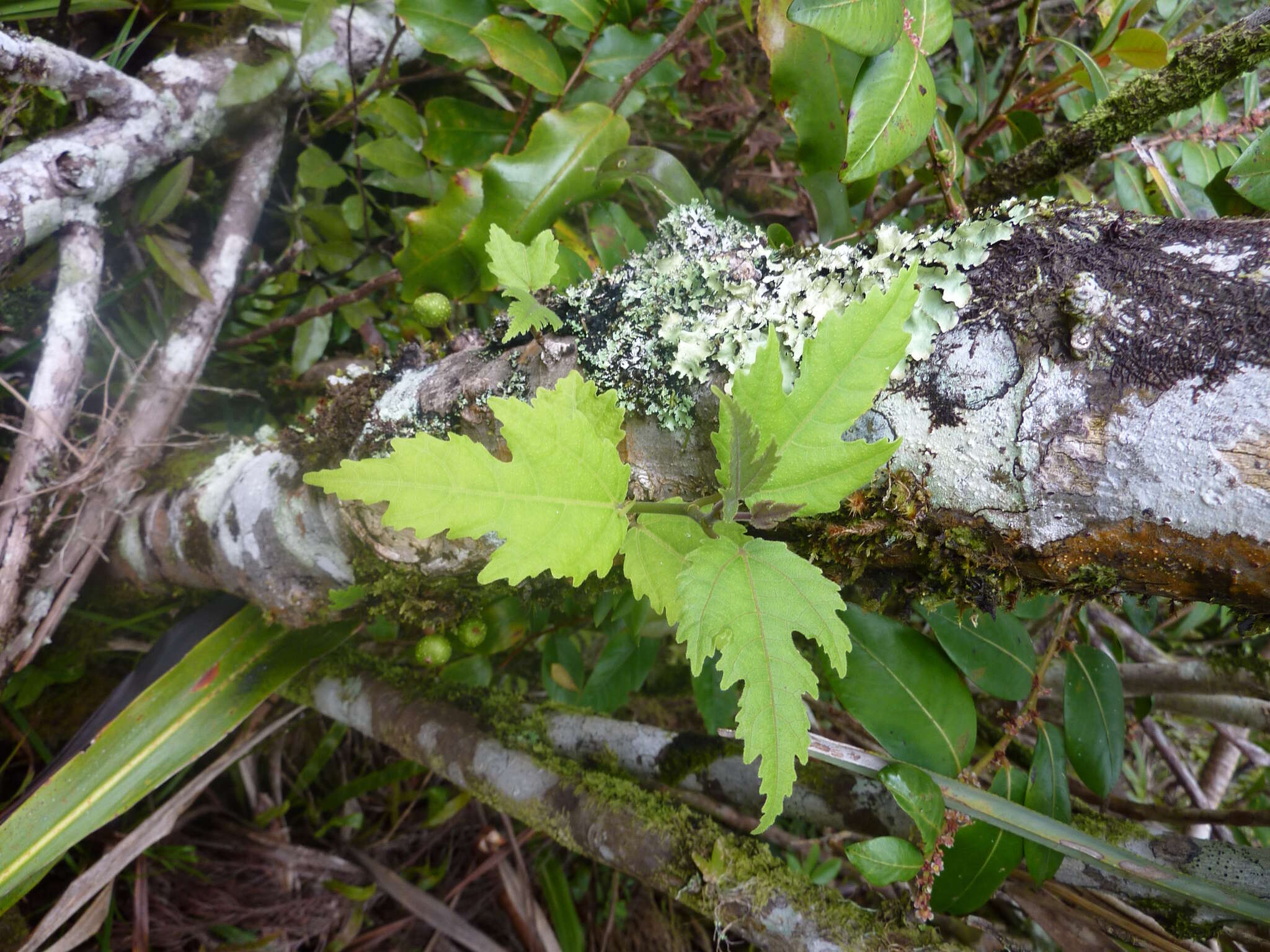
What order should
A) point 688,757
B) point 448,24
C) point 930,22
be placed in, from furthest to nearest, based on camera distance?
point 688,757 < point 448,24 < point 930,22

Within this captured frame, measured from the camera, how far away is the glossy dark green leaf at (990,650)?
4.61ft

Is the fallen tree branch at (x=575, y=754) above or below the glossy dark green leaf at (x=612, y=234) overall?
below

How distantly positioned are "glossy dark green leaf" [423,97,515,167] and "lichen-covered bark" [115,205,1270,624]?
845 millimetres

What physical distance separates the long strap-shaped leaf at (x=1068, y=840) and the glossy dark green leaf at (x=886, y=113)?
0.91 metres

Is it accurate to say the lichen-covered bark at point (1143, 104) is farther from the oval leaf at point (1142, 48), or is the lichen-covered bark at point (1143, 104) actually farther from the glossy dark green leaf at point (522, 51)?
the glossy dark green leaf at point (522, 51)

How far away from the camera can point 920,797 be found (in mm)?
1201

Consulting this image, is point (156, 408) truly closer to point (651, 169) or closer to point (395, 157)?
point (395, 157)

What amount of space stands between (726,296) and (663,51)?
82 cm

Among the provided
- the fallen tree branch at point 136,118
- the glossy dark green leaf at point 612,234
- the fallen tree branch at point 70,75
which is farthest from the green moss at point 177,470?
the glossy dark green leaf at point 612,234

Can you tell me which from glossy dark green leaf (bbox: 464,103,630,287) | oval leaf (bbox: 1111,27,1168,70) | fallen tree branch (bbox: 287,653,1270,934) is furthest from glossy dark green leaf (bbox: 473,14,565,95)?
fallen tree branch (bbox: 287,653,1270,934)

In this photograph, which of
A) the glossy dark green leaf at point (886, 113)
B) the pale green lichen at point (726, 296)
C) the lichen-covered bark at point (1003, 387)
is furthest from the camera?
the glossy dark green leaf at point (886, 113)

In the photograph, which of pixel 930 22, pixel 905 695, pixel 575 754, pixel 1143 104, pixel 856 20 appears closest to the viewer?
pixel 856 20

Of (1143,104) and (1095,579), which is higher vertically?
(1143,104)

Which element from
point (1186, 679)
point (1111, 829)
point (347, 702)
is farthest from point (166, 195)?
point (1186, 679)
